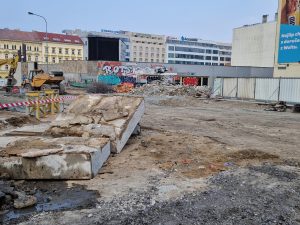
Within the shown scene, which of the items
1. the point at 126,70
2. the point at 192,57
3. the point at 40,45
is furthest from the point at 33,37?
the point at 192,57

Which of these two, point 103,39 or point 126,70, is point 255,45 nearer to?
A: point 126,70

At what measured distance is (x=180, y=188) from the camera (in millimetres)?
6562

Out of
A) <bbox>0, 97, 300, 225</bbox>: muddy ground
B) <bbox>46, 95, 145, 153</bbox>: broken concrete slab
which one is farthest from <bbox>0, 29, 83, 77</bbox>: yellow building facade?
<bbox>0, 97, 300, 225</bbox>: muddy ground

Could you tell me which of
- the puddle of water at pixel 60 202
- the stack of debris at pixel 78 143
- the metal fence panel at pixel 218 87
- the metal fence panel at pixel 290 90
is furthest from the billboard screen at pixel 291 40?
the puddle of water at pixel 60 202

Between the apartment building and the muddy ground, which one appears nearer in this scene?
the muddy ground

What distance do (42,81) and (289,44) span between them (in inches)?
960

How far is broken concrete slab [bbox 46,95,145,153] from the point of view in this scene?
8984 millimetres

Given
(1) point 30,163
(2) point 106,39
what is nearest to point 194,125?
(1) point 30,163

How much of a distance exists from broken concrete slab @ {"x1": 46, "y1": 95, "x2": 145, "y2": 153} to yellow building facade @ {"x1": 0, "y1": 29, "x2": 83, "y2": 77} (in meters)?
85.2

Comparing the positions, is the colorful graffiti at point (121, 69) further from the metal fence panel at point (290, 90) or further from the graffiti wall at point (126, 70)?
the metal fence panel at point (290, 90)

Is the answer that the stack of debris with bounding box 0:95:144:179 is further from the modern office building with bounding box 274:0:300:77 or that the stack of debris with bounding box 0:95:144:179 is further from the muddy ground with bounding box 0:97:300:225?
the modern office building with bounding box 274:0:300:77

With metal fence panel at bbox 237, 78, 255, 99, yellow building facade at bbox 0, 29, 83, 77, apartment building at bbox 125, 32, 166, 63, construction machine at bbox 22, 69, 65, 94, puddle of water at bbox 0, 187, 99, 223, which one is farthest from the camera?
apartment building at bbox 125, 32, 166, 63

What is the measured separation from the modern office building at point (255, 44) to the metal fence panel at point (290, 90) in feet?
141

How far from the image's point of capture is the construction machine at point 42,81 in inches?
1245
